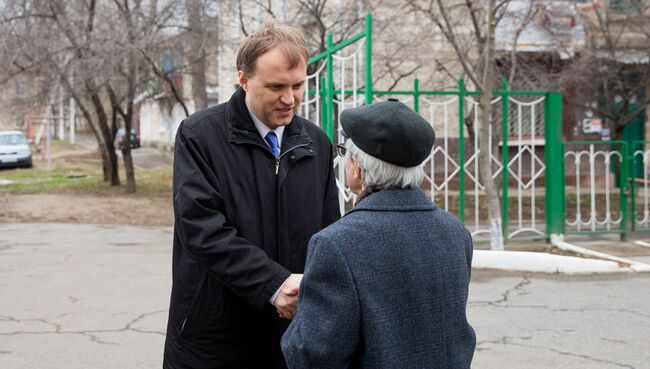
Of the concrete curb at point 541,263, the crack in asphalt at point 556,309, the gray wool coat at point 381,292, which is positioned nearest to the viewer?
the gray wool coat at point 381,292

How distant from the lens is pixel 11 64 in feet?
53.6

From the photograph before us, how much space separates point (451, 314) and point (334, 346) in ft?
1.15

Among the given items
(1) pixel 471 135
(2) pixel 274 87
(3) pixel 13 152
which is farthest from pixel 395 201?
(3) pixel 13 152

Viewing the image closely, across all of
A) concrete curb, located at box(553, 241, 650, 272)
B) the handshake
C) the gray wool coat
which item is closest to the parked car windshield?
concrete curb, located at box(553, 241, 650, 272)

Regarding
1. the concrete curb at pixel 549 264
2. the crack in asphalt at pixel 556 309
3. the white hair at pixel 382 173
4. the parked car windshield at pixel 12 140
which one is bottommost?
the crack in asphalt at pixel 556 309

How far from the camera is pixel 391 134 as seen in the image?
83.7 inches

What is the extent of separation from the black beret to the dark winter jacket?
0.55 meters

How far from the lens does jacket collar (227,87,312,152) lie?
2.66 m

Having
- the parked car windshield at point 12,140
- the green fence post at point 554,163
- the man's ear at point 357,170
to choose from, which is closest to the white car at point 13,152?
the parked car windshield at point 12,140

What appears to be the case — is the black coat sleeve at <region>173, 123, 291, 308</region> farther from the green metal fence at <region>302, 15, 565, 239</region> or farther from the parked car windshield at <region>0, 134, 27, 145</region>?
the parked car windshield at <region>0, 134, 27, 145</region>

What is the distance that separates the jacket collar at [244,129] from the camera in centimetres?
266

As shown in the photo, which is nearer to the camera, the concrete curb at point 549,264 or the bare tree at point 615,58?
the concrete curb at point 549,264

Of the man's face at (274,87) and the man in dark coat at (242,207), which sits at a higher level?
the man's face at (274,87)

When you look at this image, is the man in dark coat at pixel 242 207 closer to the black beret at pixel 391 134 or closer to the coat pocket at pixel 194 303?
the coat pocket at pixel 194 303
